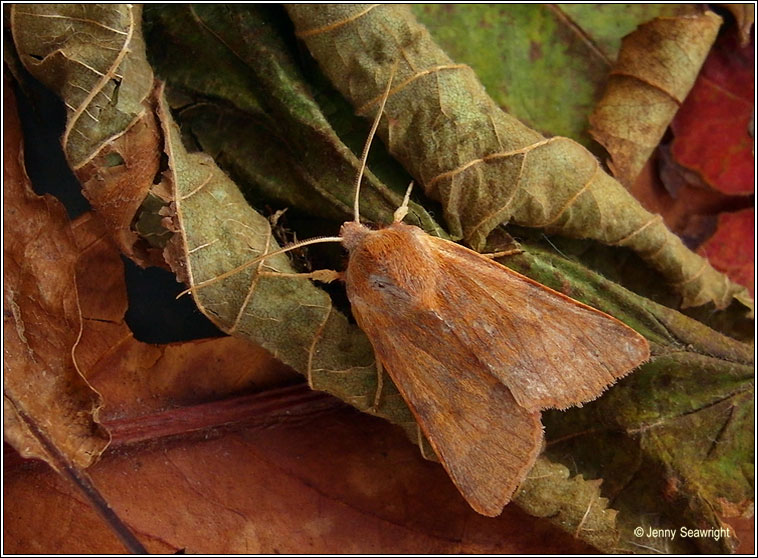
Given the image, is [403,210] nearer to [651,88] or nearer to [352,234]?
[352,234]

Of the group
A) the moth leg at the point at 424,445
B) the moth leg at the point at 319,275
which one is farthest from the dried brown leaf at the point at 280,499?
the moth leg at the point at 319,275

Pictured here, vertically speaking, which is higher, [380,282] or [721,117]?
[721,117]

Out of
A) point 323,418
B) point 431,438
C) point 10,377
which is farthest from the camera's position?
point 323,418

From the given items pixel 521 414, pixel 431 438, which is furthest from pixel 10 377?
pixel 521 414

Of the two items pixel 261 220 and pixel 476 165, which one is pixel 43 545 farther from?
pixel 476 165

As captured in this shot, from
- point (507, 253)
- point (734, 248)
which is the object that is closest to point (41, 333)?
point (507, 253)

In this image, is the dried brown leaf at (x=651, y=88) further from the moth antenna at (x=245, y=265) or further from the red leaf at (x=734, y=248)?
the moth antenna at (x=245, y=265)
